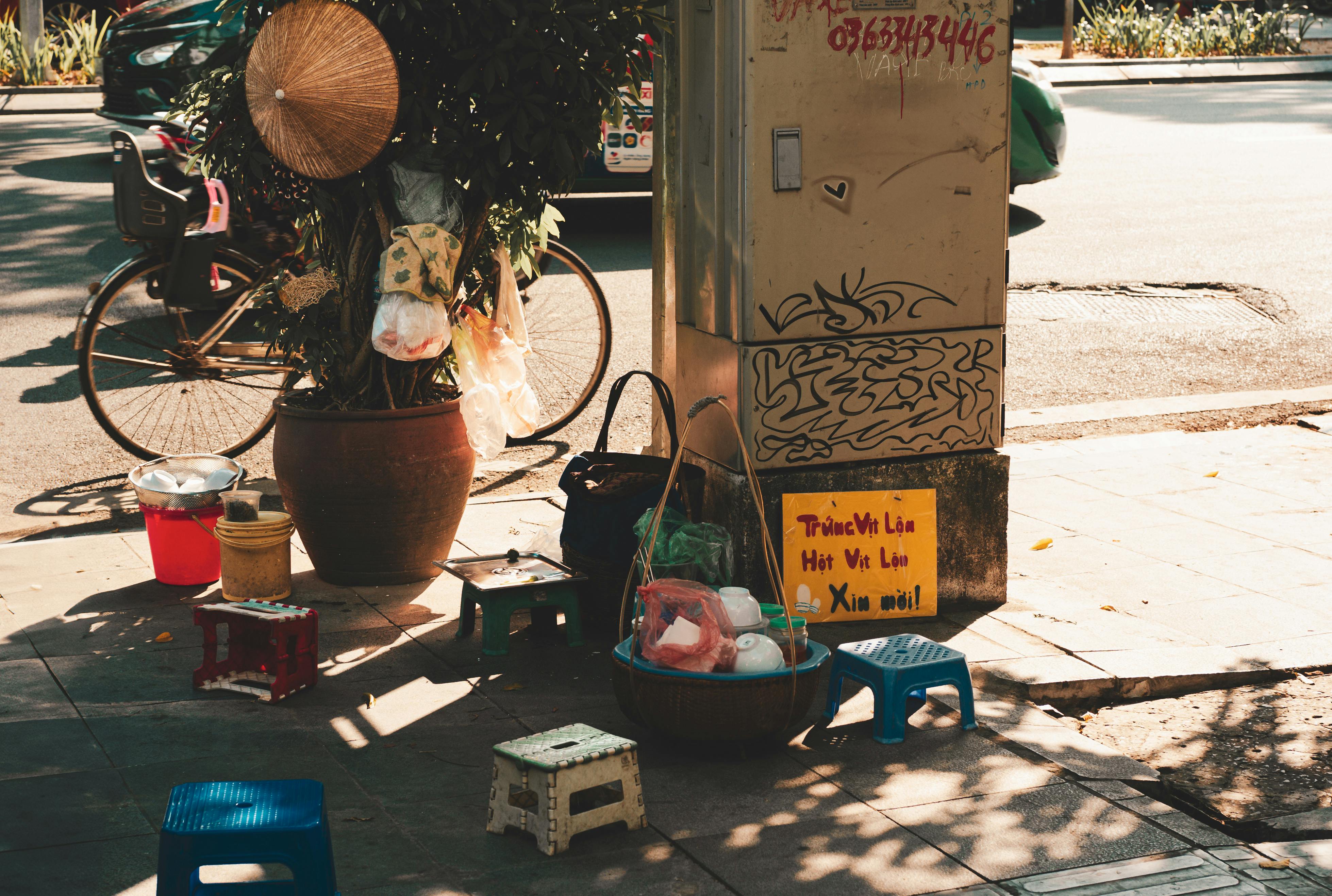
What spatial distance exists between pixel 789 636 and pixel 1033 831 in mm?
876

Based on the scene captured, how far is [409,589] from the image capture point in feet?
18.4

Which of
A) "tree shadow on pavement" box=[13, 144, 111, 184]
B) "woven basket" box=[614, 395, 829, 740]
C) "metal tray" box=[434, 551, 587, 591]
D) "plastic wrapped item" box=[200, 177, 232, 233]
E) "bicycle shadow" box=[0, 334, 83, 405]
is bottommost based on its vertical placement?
"woven basket" box=[614, 395, 829, 740]

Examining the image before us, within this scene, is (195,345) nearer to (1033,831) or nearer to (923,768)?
(923,768)

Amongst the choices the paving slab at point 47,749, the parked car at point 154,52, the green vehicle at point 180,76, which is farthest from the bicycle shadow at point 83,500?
the parked car at point 154,52

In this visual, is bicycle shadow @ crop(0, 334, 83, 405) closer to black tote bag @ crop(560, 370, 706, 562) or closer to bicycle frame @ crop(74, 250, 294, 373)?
bicycle frame @ crop(74, 250, 294, 373)

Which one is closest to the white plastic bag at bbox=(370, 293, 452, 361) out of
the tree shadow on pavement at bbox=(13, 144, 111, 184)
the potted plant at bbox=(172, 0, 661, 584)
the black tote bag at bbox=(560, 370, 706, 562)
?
the potted plant at bbox=(172, 0, 661, 584)

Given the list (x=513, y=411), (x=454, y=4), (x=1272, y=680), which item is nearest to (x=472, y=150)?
(x=454, y=4)

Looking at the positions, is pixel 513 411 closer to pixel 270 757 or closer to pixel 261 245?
pixel 270 757

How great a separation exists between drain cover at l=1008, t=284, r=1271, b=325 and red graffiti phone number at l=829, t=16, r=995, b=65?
5.11 m

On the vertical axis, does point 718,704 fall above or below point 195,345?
below

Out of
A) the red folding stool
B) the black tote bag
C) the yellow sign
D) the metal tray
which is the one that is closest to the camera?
the red folding stool

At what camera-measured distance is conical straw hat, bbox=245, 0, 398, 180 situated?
5.12m

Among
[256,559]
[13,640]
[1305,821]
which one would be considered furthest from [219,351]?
[1305,821]

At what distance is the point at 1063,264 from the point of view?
38.1 feet
